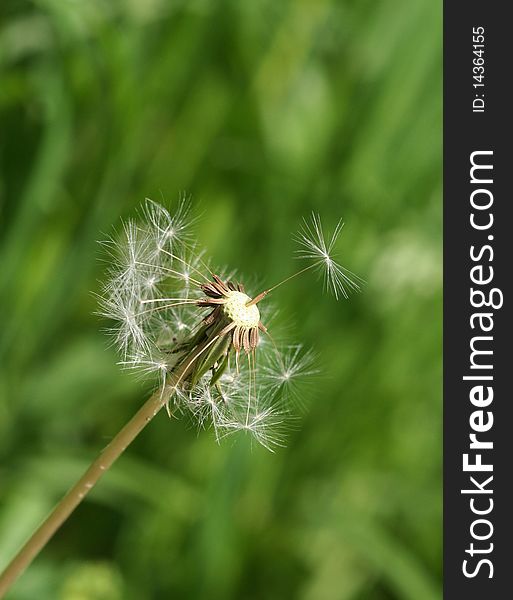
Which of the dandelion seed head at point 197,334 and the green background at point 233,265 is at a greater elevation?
the green background at point 233,265

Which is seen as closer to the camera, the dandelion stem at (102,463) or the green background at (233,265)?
the dandelion stem at (102,463)

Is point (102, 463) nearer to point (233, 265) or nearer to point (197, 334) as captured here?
point (197, 334)

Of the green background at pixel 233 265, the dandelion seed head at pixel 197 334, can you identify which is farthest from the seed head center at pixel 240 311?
the green background at pixel 233 265

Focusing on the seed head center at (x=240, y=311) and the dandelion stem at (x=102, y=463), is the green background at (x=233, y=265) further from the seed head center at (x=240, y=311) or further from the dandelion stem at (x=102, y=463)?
the seed head center at (x=240, y=311)

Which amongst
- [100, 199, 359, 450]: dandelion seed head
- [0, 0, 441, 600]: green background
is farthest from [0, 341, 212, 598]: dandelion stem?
[0, 0, 441, 600]: green background

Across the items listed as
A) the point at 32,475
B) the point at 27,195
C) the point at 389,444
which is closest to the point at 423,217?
the point at 389,444

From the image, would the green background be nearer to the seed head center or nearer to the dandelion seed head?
the dandelion seed head

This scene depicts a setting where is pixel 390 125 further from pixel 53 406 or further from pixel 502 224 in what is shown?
pixel 53 406
